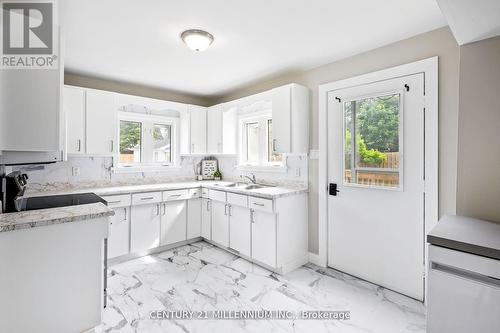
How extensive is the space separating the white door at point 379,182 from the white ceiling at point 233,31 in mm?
491

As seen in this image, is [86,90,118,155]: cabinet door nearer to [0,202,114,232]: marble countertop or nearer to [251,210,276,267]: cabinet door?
[0,202,114,232]: marble countertop

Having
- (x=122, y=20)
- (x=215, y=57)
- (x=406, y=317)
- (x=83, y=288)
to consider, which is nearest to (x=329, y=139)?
(x=215, y=57)

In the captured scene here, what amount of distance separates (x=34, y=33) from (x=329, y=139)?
260 centimetres

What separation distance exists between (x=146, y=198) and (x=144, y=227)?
1.22 ft

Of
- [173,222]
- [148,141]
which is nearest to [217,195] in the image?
[173,222]

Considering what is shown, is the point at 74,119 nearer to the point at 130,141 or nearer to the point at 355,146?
the point at 130,141

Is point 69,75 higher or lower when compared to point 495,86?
higher

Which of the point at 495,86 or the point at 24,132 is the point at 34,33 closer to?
the point at 24,132

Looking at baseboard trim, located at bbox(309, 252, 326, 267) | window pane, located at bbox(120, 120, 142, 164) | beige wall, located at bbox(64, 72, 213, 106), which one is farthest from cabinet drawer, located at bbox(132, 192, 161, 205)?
baseboard trim, located at bbox(309, 252, 326, 267)

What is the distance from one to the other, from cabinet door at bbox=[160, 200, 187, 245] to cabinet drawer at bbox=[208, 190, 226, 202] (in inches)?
15.9

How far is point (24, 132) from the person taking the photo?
151 cm

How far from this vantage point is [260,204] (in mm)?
2799

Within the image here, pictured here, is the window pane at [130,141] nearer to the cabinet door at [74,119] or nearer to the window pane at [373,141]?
the cabinet door at [74,119]

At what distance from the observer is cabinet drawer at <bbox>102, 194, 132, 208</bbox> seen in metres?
2.90
